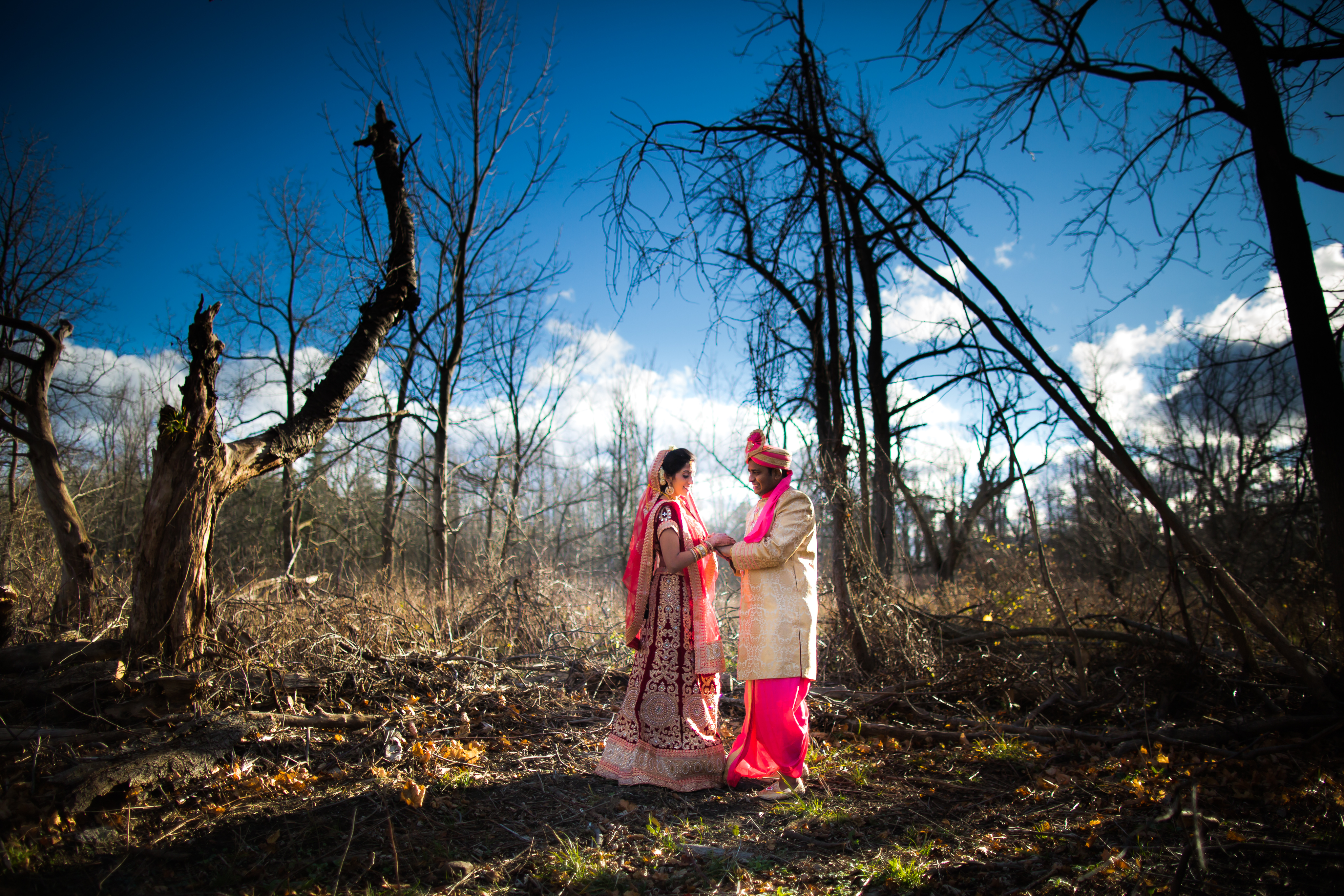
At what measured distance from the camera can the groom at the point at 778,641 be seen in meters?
3.85

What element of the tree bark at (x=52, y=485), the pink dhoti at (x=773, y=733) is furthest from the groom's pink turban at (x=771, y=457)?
the tree bark at (x=52, y=485)

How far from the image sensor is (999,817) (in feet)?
11.5

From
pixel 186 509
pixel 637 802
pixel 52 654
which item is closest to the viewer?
pixel 637 802

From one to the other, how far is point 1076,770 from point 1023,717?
3.20ft

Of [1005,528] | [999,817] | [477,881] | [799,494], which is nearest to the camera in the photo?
[477,881]

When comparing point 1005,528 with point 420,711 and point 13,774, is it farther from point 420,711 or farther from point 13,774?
point 13,774

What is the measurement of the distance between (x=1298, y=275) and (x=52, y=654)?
26.6 ft

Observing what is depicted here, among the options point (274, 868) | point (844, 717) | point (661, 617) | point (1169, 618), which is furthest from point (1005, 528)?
point (274, 868)

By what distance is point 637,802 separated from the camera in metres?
3.72

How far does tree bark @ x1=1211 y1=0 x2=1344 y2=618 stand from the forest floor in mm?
1463

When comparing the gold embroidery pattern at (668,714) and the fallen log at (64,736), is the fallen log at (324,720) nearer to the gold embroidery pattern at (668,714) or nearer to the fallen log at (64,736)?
the fallen log at (64,736)

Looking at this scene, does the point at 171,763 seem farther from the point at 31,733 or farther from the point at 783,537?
the point at 783,537

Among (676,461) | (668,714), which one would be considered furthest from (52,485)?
(668,714)

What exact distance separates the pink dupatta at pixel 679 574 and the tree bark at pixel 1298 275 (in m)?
3.59
